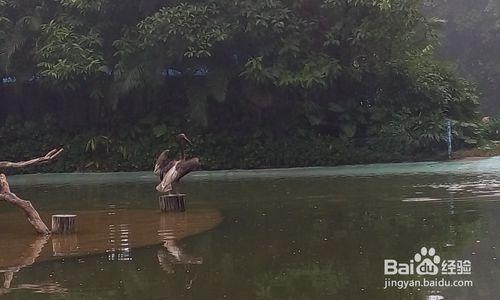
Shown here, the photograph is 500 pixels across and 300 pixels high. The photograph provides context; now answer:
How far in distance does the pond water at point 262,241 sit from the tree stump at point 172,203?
156mm

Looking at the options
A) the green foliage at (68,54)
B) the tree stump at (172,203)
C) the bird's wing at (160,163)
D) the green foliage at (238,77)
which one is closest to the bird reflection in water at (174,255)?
the tree stump at (172,203)

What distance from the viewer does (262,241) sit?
662 centimetres

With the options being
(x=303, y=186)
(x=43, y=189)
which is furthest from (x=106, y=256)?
(x=43, y=189)

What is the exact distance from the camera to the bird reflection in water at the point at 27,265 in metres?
5.02

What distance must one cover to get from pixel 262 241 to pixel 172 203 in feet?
8.69

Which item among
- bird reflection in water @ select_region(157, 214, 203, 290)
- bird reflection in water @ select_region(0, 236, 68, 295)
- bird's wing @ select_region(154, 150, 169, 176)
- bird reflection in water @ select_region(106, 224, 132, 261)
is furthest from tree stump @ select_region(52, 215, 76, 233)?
bird's wing @ select_region(154, 150, 169, 176)

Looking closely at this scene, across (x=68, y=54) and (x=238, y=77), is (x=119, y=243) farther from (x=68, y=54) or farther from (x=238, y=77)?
(x=238, y=77)

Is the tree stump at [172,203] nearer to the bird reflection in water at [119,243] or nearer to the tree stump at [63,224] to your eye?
the bird reflection in water at [119,243]

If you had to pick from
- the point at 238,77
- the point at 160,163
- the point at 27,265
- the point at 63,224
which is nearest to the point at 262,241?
the point at 27,265

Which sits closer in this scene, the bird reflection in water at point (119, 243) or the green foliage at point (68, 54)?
the bird reflection in water at point (119, 243)

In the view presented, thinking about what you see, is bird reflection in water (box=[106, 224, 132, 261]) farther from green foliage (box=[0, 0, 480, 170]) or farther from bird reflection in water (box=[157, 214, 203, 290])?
green foliage (box=[0, 0, 480, 170])

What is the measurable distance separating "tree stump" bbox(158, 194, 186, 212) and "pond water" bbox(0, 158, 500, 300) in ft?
0.51

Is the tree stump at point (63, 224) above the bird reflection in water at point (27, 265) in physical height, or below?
above

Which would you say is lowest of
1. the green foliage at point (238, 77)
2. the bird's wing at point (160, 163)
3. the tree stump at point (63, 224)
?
the tree stump at point (63, 224)
